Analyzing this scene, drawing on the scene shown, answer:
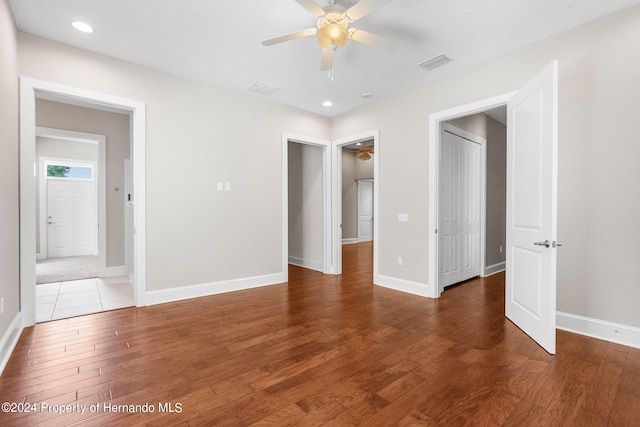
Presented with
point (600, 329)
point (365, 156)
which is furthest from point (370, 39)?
point (365, 156)

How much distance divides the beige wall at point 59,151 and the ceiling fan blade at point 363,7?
8233mm

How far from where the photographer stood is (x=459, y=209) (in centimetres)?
477

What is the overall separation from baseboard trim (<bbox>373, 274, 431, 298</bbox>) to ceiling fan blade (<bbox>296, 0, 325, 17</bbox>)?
343 cm

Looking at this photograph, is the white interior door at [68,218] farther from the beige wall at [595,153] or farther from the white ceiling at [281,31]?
the beige wall at [595,153]

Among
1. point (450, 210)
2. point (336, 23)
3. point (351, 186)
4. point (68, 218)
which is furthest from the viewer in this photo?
point (351, 186)

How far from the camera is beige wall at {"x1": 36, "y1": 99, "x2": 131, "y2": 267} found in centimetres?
528

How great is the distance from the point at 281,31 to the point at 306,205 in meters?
3.56

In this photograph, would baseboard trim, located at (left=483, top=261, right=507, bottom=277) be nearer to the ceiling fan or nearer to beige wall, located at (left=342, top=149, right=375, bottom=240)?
the ceiling fan

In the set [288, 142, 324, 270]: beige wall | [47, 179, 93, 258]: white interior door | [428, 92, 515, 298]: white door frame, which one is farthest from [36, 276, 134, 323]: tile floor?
[428, 92, 515, 298]: white door frame

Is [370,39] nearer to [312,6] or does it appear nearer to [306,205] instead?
[312,6]

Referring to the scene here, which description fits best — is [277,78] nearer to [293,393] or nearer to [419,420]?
[293,393]

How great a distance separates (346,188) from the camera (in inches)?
401

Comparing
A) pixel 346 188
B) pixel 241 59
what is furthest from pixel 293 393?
pixel 346 188

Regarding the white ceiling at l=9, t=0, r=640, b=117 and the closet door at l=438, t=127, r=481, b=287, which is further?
the closet door at l=438, t=127, r=481, b=287
